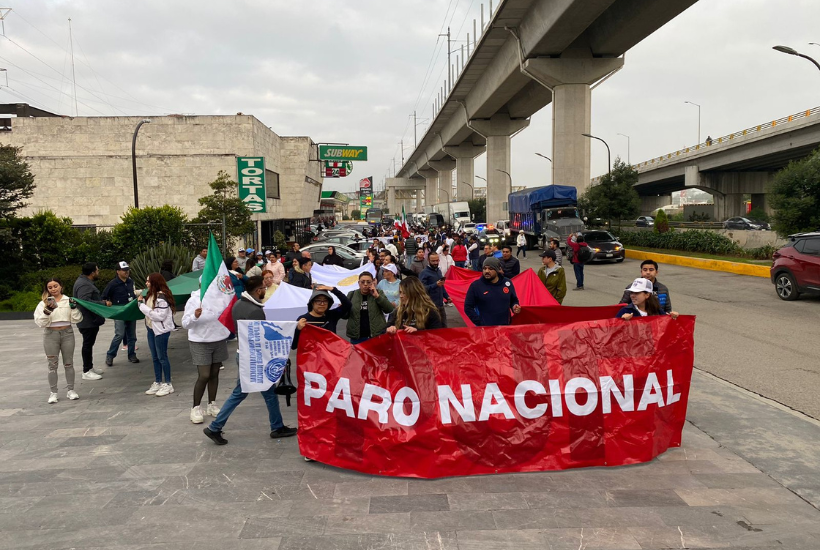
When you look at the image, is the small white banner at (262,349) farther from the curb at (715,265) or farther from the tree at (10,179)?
the curb at (715,265)

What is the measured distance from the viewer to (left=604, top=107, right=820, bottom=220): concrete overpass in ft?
153

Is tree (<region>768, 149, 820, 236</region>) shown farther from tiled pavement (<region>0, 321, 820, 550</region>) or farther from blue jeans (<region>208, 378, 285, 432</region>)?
blue jeans (<region>208, 378, 285, 432</region>)

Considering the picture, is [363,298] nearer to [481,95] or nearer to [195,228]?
[195,228]

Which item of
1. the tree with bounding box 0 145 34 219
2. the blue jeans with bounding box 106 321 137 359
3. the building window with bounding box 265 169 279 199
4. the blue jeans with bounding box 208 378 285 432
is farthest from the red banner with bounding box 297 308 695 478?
the building window with bounding box 265 169 279 199

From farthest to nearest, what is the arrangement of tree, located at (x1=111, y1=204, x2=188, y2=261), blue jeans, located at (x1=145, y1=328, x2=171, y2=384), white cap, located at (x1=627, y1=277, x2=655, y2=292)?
tree, located at (x1=111, y1=204, x2=188, y2=261)
blue jeans, located at (x1=145, y1=328, x2=171, y2=384)
white cap, located at (x1=627, y1=277, x2=655, y2=292)

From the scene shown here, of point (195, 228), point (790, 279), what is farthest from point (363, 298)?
point (195, 228)

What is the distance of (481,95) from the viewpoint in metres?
58.0

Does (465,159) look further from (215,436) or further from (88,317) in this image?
(215,436)

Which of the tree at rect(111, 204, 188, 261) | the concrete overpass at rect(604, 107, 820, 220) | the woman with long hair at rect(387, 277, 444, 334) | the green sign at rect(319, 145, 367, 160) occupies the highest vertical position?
the green sign at rect(319, 145, 367, 160)

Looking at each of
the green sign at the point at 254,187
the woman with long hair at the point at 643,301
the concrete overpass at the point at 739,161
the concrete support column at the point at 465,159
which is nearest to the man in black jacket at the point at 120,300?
the woman with long hair at the point at 643,301

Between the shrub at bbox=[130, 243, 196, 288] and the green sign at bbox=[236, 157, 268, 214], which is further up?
the green sign at bbox=[236, 157, 268, 214]

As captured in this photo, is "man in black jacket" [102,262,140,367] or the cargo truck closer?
"man in black jacket" [102,262,140,367]

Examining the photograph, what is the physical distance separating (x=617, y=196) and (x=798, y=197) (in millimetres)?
15687

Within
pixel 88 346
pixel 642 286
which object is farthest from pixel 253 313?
pixel 88 346
